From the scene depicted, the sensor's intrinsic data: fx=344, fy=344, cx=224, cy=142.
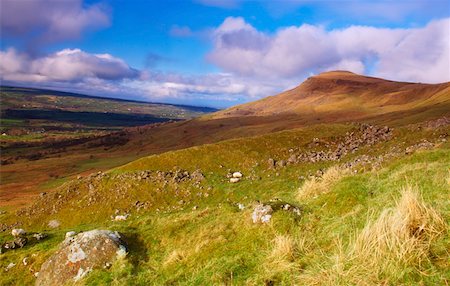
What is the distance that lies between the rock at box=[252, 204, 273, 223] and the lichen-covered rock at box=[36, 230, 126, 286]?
4.55 m

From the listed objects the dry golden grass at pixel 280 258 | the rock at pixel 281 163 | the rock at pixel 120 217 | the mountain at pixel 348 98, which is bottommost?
the rock at pixel 120 217

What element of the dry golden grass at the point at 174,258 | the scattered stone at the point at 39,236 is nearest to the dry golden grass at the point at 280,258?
the dry golden grass at the point at 174,258

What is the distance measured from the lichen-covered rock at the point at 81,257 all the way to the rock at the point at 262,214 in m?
4.55

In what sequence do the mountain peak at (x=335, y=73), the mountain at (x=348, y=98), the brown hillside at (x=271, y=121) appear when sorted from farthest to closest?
1. the mountain peak at (x=335, y=73)
2. the mountain at (x=348, y=98)
3. the brown hillside at (x=271, y=121)

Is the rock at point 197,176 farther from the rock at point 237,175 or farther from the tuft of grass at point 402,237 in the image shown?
the tuft of grass at point 402,237

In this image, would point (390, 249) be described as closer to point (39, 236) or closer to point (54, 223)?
point (39, 236)

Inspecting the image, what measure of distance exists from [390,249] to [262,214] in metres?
5.02

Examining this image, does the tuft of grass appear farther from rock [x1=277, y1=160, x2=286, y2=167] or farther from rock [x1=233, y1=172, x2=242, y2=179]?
rock [x1=277, y1=160, x2=286, y2=167]

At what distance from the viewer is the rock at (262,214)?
11.1 m

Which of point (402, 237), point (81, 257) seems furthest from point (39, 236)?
point (402, 237)

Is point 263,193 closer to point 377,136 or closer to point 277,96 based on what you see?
point 377,136

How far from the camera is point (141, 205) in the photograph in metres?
31.9

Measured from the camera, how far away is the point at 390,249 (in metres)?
6.71

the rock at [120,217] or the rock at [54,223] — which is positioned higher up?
the rock at [120,217]
